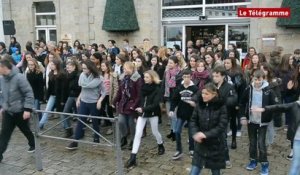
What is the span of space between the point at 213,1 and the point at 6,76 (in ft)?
32.9

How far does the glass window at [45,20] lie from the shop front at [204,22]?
6.04 meters

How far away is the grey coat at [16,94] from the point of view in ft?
19.9

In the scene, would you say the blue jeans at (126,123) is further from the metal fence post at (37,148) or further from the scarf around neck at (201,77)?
the metal fence post at (37,148)

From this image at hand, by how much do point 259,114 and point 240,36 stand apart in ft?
28.9

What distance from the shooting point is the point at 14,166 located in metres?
6.40

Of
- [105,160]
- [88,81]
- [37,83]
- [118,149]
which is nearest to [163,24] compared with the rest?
[37,83]

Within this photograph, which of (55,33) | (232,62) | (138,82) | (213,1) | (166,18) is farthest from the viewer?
(55,33)

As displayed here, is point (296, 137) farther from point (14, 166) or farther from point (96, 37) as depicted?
point (96, 37)

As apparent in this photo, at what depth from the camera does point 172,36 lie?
50.8ft

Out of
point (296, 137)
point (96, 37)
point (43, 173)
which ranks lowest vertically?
point (43, 173)

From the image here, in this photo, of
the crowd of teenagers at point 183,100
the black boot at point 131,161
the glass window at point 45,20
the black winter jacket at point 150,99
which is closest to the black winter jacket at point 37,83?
the crowd of teenagers at point 183,100

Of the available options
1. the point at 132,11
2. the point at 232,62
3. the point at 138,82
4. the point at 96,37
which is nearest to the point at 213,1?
the point at 132,11

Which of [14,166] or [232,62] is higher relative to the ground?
[232,62]

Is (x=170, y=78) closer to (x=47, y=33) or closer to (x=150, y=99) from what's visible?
(x=150, y=99)
